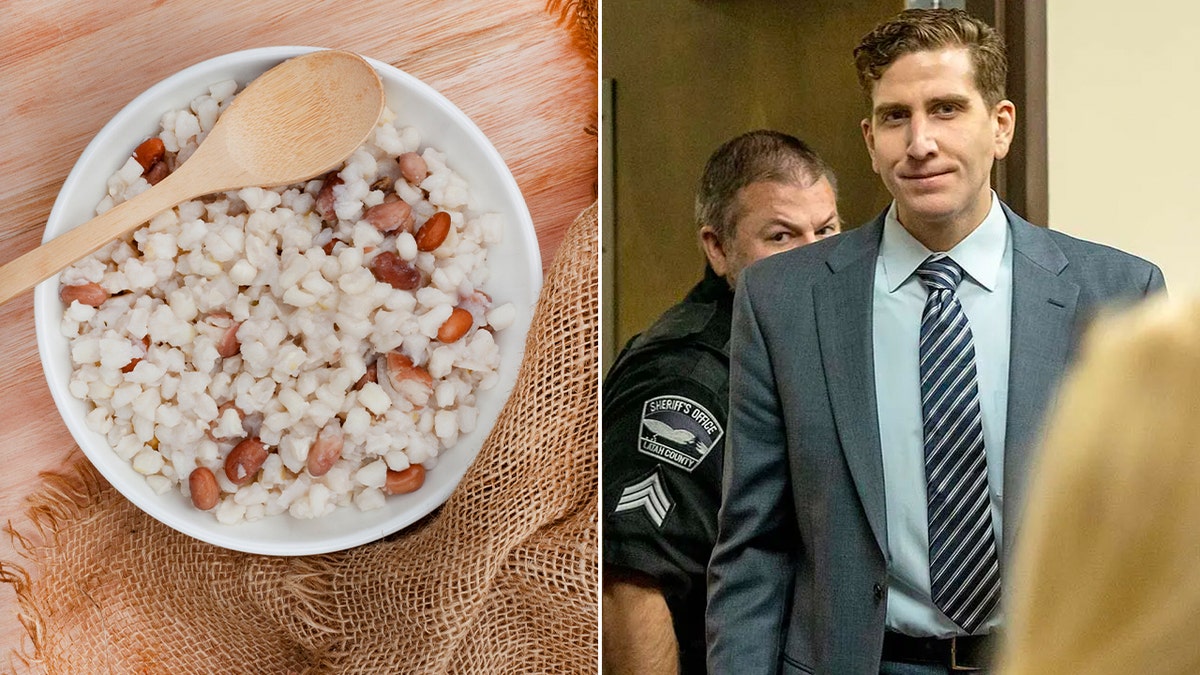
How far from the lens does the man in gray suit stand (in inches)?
26.9

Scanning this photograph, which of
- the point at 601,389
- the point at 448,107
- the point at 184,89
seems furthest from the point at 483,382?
the point at 184,89

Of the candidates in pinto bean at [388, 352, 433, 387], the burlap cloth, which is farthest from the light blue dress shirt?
pinto bean at [388, 352, 433, 387]

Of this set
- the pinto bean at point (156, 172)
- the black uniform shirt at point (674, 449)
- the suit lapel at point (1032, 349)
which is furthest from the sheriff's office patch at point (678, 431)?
the pinto bean at point (156, 172)

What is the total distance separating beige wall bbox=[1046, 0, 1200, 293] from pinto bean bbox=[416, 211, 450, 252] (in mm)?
439

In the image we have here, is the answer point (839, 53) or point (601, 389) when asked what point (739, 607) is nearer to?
point (601, 389)

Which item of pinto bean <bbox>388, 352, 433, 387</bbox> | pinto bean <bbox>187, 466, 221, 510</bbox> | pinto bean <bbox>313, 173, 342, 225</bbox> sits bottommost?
pinto bean <bbox>187, 466, 221, 510</bbox>

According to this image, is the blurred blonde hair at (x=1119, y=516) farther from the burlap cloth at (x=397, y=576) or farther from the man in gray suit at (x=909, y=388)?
the burlap cloth at (x=397, y=576)

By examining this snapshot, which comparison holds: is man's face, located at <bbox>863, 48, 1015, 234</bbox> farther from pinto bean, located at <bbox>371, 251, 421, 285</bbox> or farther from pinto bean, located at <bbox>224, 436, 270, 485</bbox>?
pinto bean, located at <bbox>224, 436, 270, 485</bbox>

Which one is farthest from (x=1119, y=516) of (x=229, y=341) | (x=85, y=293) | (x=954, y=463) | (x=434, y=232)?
(x=85, y=293)

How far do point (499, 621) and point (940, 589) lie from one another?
35 cm

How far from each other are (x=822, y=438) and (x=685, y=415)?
0.36 ft

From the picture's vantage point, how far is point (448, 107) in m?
0.83

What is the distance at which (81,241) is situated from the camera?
0.80m

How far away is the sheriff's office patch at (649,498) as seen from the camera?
0.81 metres
